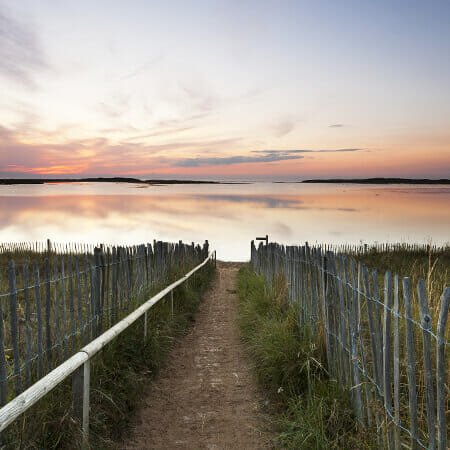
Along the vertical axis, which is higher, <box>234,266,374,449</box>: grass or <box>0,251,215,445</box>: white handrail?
<box>0,251,215,445</box>: white handrail

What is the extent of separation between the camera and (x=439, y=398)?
2.02 meters

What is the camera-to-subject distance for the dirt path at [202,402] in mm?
3617

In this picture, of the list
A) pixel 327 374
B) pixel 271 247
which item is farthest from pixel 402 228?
pixel 327 374

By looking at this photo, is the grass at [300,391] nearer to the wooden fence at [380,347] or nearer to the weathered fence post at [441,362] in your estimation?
the wooden fence at [380,347]

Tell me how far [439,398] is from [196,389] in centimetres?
333

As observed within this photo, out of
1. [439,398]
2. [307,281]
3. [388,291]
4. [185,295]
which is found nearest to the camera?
[439,398]

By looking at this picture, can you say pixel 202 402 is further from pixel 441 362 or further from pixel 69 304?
pixel 441 362

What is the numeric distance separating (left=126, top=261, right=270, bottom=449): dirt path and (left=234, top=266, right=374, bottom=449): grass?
249 millimetres

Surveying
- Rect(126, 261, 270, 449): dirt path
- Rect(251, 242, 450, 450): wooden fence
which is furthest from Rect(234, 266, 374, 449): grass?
Rect(126, 261, 270, 449): dirt path

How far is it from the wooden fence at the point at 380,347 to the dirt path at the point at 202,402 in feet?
3.55

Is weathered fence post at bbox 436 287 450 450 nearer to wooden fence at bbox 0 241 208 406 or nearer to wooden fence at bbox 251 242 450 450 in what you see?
wooden fence at bbox 251 242 450 450

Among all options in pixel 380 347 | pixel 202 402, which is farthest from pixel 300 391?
pixel 380 347

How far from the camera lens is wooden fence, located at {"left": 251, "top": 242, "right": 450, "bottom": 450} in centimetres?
210

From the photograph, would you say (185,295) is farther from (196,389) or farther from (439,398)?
(439,398)
